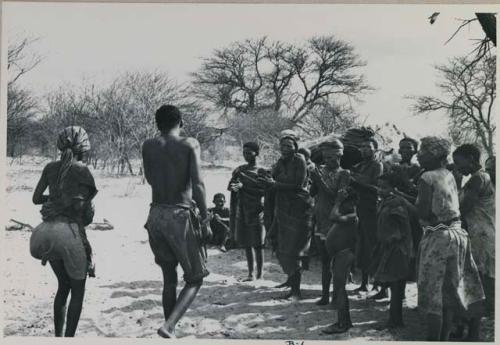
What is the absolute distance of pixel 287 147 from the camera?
7.01 metres

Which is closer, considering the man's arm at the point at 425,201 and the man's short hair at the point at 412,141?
the man's arm at the point at 425,201

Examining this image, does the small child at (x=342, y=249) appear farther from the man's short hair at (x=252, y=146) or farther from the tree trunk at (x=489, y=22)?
the tree trunk at (x=489, y=22)

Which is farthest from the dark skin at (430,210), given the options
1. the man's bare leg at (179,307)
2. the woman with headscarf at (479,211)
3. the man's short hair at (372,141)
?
the man's bare leg at (179,307)

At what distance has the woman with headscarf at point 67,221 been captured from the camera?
6078 mm

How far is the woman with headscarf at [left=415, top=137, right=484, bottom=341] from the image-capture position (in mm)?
5816

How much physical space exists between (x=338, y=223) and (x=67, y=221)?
2590mm

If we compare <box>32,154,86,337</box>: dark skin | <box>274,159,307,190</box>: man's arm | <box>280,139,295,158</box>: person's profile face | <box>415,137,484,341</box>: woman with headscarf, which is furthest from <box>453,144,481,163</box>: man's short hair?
<box>32,154,86,337</box>: dark skin

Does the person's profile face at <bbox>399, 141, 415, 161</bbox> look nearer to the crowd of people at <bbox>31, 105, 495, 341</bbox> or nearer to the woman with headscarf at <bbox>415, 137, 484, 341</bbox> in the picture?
the crowd of people at <bbox>31, 105, 495, 341</bbox>

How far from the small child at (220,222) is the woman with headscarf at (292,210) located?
3.57 ft

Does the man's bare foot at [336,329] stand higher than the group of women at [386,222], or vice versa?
the group of women at [386,222]

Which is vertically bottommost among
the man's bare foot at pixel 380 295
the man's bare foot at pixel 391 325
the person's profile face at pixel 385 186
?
the man's bare foot at pixel 391 325

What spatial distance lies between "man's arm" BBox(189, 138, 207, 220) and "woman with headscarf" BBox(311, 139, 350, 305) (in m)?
1.41

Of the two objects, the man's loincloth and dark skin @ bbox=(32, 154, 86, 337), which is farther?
dark skin @ bbox=(32, 154, 86, 337)

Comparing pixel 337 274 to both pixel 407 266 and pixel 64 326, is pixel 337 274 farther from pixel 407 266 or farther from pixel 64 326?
pixel 64 326
